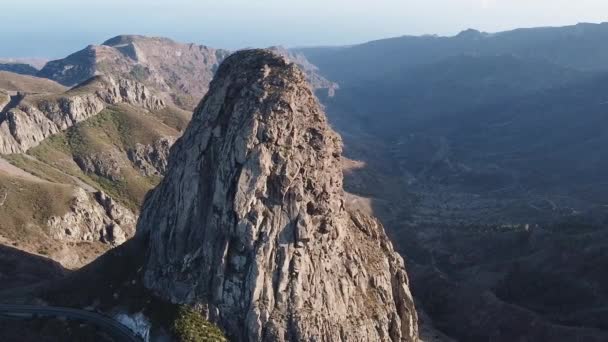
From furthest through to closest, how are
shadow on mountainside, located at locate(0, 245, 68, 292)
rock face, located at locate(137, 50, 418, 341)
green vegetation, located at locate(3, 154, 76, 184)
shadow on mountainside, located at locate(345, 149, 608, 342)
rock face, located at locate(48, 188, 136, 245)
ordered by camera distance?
green vegetation, located at locate(3, 154, 76, 184)
rock face, located at locate(48, 188, 136, 245)
shadow on mountainside, located at locate(345, 149, 608, 342)
shadow on mountainside, located at locate(0, 245, 68, 292)
rock face, located at locate(137, 50, 418, 341)

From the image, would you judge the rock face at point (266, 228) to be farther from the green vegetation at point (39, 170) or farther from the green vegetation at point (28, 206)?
the green vegetation at point (39, 170)

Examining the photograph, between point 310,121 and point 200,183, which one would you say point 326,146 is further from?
point 200,183

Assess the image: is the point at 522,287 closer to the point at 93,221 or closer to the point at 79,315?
the point at 79,315

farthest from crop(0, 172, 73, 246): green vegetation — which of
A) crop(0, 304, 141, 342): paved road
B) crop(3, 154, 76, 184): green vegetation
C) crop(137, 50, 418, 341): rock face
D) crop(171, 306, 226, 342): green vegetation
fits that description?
crop(171, 306, 226, 342): green vegetation

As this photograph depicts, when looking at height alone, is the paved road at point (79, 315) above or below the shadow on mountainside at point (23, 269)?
above

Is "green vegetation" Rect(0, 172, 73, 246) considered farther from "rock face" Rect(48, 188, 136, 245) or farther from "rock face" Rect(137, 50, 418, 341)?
"rock face" Rect(137, 50, 418, 341)

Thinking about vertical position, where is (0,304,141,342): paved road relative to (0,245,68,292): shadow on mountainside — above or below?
above

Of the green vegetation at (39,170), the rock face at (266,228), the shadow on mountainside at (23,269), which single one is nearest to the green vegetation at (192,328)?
the rock face at (266,228)
